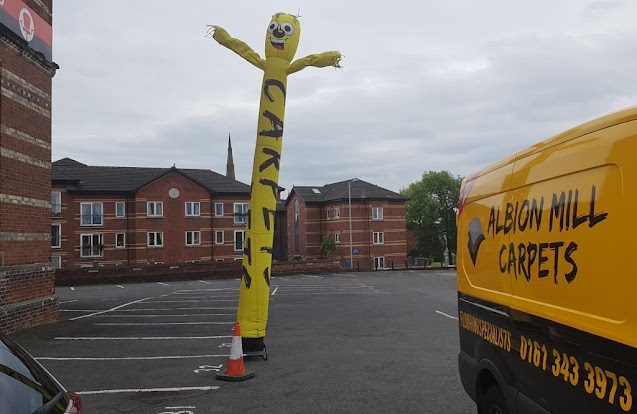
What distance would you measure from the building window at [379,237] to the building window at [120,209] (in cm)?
2427

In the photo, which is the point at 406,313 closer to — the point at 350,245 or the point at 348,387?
the point at 348,387

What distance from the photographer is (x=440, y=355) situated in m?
8.48

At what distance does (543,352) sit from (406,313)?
37.5ft

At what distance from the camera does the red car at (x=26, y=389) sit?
218 centimetres

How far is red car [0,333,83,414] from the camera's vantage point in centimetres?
218

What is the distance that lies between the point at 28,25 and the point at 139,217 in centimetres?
3389

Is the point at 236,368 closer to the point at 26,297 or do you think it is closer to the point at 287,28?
the point at 287,28

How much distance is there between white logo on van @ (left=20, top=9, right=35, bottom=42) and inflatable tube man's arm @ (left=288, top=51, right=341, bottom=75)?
6.82 metres

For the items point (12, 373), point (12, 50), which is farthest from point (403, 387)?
point (12, 50)

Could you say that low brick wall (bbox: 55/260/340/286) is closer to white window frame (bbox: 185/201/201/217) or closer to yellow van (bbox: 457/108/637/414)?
white window frame (bbox: 185/201/201/217)

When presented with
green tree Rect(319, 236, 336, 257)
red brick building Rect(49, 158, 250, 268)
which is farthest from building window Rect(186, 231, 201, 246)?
green tree Rect(319, 236, 336, 257)

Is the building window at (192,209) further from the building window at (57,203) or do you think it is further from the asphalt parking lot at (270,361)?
the asphalt parking lot at (270,361)

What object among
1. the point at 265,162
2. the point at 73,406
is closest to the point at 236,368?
the point at 265,162

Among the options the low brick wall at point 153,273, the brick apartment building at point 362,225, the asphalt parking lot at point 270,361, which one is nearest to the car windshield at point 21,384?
the asphalt parking lot at point 270,361
